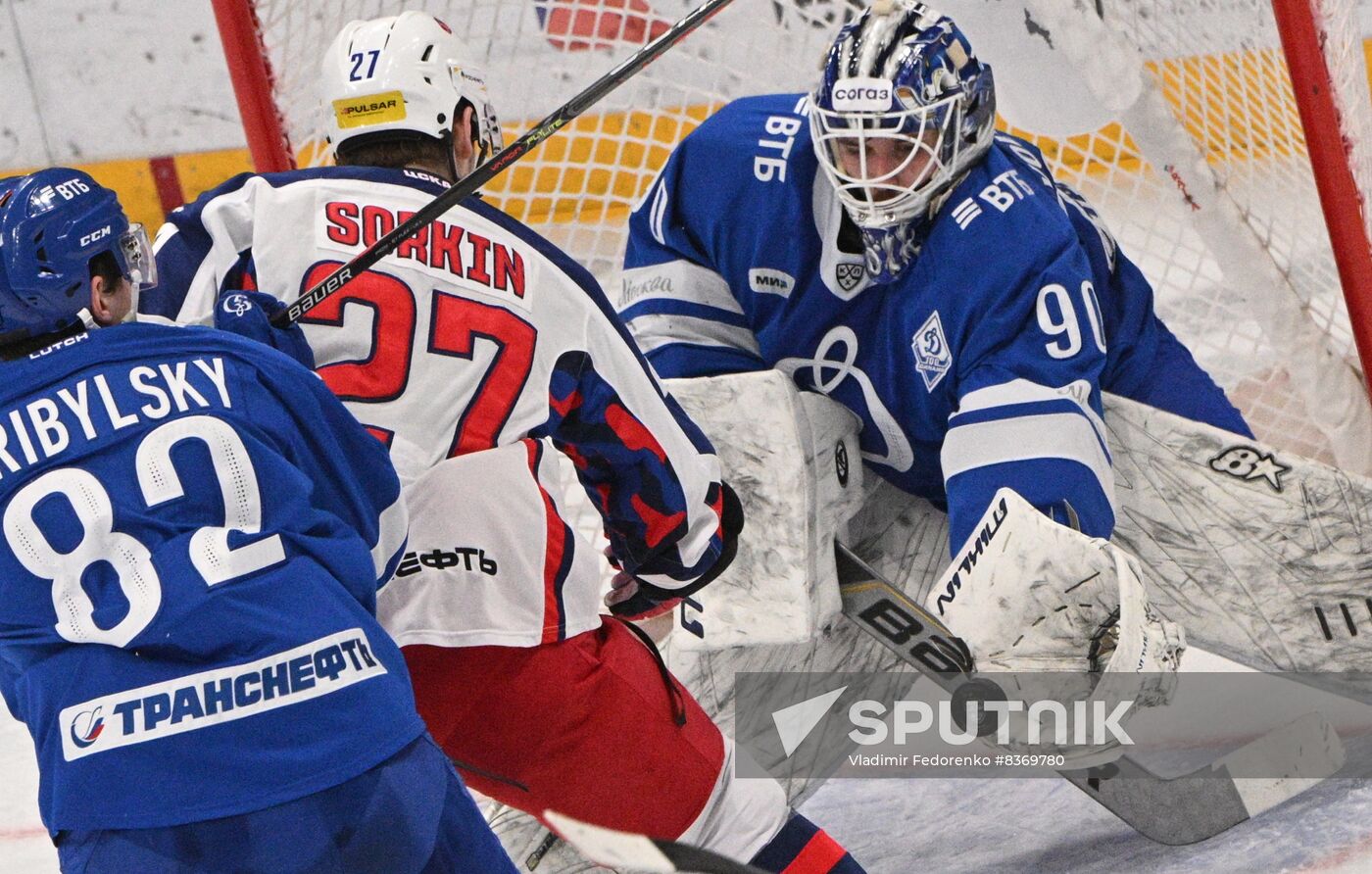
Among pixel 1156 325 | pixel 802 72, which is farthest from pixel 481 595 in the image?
pixel 802 72

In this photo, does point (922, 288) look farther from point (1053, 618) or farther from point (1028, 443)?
point (1053, 618)

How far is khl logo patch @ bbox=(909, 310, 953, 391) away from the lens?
7.09 ft

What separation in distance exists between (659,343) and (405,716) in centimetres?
108

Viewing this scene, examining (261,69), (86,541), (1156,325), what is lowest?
(1156,325)

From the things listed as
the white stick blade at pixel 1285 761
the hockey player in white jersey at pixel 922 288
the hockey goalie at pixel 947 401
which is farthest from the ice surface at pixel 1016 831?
the hockey player in white jersey at pixel 922 288

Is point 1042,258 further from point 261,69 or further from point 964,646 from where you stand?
point 261,69

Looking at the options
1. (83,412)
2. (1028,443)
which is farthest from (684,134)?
(83,412)

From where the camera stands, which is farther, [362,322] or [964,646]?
[964,646]

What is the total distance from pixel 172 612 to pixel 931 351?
1.15 m

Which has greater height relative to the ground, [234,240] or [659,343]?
[234,240]

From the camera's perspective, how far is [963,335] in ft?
6.99

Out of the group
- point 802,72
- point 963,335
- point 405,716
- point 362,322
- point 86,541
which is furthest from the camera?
point 802,72

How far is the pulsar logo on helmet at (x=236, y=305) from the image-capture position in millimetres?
1646

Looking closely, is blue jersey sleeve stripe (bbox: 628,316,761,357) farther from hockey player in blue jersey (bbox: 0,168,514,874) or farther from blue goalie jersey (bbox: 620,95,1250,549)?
hockey player in blue jersey (bbox: 0,168,514,874)
